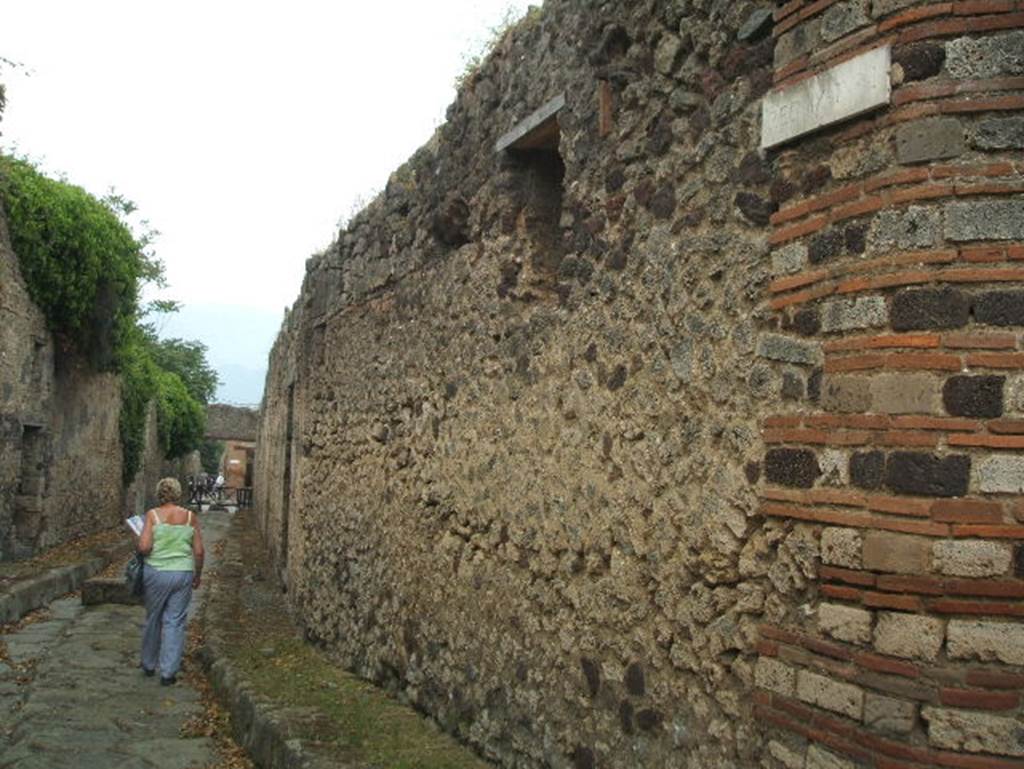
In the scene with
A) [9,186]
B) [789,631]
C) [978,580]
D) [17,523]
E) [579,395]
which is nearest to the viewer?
[978,580]

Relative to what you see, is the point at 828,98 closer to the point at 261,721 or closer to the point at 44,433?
the point at 261,721

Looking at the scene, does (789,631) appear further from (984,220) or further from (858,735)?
(984,220)

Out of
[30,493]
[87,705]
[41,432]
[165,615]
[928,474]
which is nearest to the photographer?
[928,474]

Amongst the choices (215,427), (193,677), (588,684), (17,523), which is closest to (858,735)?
(588,684)

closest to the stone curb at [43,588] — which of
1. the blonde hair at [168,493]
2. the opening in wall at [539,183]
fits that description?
the blonde hair at [168,493]

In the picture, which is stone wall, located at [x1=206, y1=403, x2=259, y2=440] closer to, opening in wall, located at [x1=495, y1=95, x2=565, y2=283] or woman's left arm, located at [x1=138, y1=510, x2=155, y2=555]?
woman's left arm, located at [x1=138, y1=510, x2=155, y2=555]

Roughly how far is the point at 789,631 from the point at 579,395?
1.66m

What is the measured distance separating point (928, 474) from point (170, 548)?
6195 millimetres

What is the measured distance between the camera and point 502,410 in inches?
211

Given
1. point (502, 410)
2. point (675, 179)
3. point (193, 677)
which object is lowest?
point (193, 677)

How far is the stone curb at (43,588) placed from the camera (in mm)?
9422

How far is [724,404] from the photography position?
3.55 meters

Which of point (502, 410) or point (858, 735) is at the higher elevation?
point (502, 410)

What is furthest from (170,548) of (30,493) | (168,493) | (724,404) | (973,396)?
(30,493)
